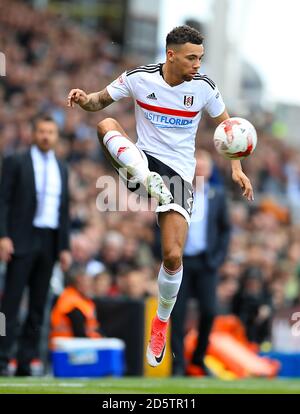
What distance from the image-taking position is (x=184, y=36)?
9656mm

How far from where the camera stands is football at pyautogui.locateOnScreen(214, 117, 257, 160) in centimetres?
955

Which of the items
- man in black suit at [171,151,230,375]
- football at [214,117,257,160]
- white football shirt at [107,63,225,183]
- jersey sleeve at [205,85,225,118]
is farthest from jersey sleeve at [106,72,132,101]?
man in black suit at [171,151,230,375]

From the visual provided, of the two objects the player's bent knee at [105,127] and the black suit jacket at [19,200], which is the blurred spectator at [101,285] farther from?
the player's bent knee at [105,127]

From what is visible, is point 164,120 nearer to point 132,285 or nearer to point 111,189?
point 132,285

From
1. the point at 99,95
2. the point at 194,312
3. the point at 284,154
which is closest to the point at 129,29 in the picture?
the point at 284,154

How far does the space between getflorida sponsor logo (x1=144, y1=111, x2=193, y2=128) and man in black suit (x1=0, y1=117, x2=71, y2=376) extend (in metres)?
2.32

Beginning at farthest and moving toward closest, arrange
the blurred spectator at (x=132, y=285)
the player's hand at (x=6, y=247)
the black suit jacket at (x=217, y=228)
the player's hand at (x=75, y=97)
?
the blurred spectator at (x=132, y=285) < the black suit jacket at (x=217, y=228) < the player's hand at (x=6, y=247) < the player's hand at (x=75, y=97)

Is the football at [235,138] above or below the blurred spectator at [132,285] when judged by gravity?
above

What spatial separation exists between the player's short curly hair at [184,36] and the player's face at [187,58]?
37 millimetres

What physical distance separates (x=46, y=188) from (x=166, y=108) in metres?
2.60

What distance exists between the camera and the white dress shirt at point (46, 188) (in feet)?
39.4

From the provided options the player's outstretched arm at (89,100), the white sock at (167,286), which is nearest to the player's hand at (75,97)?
the player's outstretched arm at (89,100)

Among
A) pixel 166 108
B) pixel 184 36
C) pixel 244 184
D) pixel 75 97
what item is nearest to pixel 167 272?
pixel 244 184
